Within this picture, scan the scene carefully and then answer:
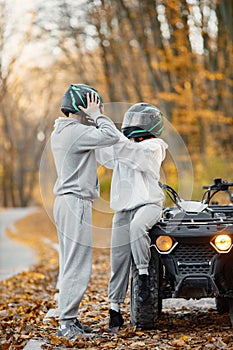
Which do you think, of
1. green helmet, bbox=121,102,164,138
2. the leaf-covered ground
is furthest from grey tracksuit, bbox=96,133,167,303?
the leaf-covered ground

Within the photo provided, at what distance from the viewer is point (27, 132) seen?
61.0 metres

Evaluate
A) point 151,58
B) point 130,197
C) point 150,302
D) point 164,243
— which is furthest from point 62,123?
point 151,58

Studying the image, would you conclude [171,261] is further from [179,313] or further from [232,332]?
[179,313]

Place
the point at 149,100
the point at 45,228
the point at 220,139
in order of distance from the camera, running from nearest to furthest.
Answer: the point at 220,139
the point at 149,100
the point at 45,228

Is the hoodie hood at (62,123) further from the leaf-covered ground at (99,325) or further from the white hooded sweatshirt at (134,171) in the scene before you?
the leaf-covered ground at (99,325)

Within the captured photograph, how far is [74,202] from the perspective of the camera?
686cm

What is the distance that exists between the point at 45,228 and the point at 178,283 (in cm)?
2741

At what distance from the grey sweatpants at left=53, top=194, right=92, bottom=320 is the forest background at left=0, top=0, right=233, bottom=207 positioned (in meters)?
0.65

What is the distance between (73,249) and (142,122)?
1.35 m

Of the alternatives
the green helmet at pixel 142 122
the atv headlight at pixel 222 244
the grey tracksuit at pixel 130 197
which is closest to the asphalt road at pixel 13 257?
the grey tracksuit at pixel 130 197

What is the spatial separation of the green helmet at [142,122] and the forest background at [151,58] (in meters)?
0.29

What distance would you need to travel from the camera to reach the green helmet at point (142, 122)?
7.16m

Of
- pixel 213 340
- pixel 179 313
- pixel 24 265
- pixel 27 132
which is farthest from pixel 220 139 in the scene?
pixel 27 132

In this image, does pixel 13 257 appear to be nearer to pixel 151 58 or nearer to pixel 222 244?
pixel 151 58
